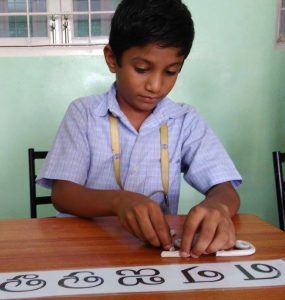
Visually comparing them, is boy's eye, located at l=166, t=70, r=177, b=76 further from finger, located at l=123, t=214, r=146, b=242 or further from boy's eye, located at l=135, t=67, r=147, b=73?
finger, located at l=123, t=214, r=146, b=242

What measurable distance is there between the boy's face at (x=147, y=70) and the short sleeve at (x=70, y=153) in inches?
6.3

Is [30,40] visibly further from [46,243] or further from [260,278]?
[260,278]

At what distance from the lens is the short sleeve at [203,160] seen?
96 centimetres

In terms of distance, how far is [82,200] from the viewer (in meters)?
0.82

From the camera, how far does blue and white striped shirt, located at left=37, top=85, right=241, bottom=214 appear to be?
38.5 inches

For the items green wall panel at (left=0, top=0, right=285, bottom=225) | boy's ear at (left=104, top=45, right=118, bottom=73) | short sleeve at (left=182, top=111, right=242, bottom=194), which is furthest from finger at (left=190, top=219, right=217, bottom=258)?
green wall panel at (left=0, top=0, right=285, bottom=225)

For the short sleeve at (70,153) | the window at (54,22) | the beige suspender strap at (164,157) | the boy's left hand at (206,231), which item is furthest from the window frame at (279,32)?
the boy's left hand at (206,231)

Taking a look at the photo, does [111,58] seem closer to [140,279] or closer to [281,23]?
[140,279]

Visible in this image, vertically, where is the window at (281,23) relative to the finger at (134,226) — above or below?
above

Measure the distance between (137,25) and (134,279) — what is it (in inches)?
22.8

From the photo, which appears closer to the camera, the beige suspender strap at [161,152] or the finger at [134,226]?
the finger at [134,226]

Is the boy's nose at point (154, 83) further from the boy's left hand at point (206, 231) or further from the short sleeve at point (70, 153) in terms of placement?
the boy's left hand at point (206, 231)

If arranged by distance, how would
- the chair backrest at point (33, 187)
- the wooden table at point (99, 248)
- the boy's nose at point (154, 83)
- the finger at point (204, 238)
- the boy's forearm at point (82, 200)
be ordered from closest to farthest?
the wooden table at point (99, 248)
the finger at point (204, 238)
the boy's forearm at point (82, 200)
the boy's nose at point (154, 83)
the chair backrest at point (33, 187)

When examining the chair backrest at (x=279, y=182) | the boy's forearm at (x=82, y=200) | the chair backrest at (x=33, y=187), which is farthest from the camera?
the chair backrest at (x=33, y=187)
